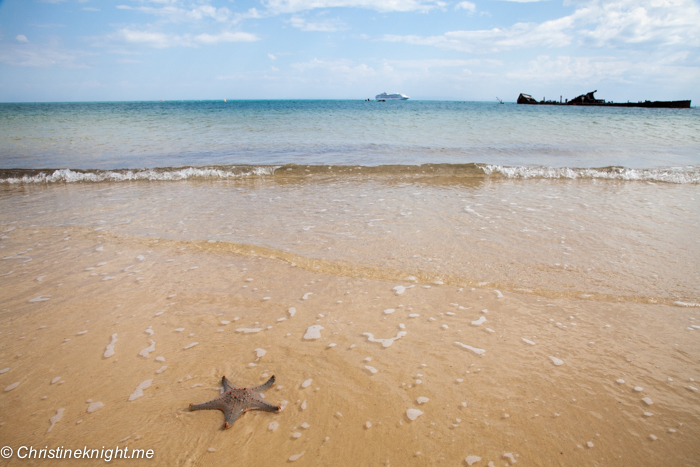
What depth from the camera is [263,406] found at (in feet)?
8.86

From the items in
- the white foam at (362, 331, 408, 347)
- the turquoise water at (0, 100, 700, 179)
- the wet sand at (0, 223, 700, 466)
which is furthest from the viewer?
the turquoise water at (0, 100, 700, 179)

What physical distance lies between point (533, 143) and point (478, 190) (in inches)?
471

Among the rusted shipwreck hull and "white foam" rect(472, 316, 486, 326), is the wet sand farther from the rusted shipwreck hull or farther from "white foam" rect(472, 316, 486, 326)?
the rusted shipwreck hull

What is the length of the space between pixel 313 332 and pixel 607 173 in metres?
13.2

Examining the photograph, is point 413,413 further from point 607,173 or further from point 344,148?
point 344,148

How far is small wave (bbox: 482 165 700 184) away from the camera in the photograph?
461 inches

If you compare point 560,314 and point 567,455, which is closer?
point 567,455

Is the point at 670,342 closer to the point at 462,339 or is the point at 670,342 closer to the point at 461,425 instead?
the point at 462,339

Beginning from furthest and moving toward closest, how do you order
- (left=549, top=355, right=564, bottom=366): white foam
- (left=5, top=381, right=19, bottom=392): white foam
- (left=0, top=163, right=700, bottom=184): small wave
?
(left=0, top=163, right=700, bottom=184): small wave < (left=549, top=355, right=564, bottom=366): white foam < (left=5, top=381, right=19, bottom=392): white foam

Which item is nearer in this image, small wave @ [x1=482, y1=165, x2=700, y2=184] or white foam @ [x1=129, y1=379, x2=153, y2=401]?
white foam @ [x1=129, y1=379, x2=153, y2=401]

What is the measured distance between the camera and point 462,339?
11.5ft

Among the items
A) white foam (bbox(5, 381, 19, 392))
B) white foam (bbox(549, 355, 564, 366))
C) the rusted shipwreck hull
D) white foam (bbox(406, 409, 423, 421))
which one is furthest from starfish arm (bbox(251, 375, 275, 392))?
the rusted shipwreck hull

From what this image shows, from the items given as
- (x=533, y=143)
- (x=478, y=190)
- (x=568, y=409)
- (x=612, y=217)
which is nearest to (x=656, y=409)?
(x=568, y=409)

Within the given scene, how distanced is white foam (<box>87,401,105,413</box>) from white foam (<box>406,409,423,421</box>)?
2.43 metres
